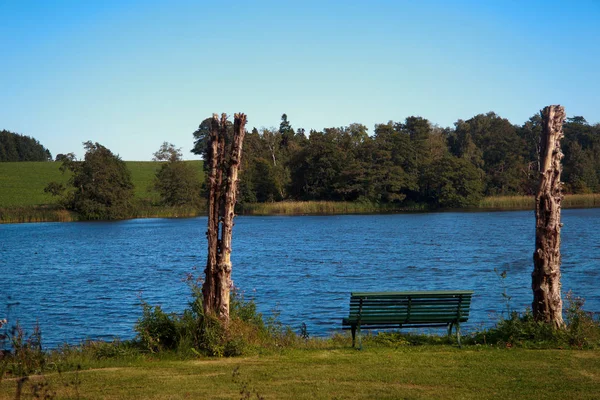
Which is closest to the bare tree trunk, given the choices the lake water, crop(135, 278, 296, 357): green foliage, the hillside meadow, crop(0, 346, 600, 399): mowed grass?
crop(135, 278, 296, 357): green foliage

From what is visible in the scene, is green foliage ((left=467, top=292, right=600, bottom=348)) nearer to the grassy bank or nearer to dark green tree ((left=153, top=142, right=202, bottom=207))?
the grassy bank

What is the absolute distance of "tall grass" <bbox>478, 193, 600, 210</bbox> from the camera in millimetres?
85188

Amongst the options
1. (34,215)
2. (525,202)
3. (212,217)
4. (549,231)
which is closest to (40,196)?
(34,215)

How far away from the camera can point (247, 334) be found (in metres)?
10.2

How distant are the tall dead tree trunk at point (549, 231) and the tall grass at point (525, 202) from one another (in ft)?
255

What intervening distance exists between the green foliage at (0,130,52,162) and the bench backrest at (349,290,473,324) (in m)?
146

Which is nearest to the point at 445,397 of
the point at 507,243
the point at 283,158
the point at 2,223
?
the point at 507,243

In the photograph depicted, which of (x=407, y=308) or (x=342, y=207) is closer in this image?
(x=407, y=308)

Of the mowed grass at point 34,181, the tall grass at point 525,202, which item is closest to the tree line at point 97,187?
the mowed grass at point 34,181

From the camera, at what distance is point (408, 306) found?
1013 cm

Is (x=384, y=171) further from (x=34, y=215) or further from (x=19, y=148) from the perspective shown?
(x=19, y=148)

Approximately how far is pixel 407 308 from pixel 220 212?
322 cm

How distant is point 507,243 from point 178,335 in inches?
1359

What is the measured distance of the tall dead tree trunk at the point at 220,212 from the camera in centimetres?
1002
